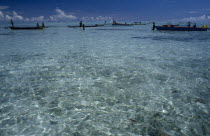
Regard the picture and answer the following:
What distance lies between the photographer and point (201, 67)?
1545 cm

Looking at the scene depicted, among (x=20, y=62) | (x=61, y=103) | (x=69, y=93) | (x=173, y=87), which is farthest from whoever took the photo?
(x=20, y=62)

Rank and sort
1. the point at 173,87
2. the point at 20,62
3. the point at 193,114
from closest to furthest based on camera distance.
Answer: the point at 193,114 < the point at 173,87 < the point at 20,62

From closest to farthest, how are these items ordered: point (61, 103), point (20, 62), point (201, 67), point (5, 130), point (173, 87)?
point (5, 130), point (61, 103), point (173, 87), point (201, 67), point (20, 62)

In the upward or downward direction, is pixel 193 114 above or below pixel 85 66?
below

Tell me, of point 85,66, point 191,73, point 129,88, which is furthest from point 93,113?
point 191,73

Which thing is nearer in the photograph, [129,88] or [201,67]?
[129,88]

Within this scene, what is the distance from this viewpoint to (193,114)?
25.7ft

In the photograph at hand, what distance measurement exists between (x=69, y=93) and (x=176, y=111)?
6.39 m

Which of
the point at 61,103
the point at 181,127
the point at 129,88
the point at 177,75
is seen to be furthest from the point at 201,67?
the point at 61,103

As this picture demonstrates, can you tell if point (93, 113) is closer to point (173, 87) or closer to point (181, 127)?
point (181, 127)

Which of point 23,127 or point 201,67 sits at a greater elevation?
point 201,67

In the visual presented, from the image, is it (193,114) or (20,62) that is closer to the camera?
(193,114)

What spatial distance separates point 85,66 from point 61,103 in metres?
7.34

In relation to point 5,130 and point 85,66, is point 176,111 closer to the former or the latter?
point 5,130
